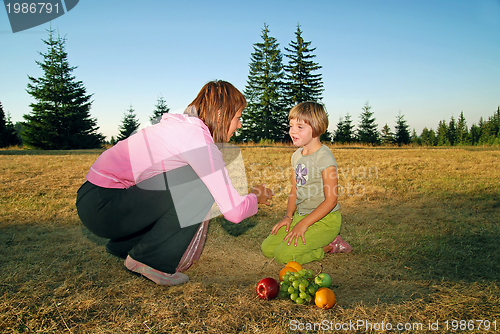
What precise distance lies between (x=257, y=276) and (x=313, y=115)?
150 cm

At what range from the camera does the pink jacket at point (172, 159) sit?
1.93m

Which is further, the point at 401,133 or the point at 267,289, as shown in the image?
the point at 401,133

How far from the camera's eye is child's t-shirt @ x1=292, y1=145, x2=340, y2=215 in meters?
2.86

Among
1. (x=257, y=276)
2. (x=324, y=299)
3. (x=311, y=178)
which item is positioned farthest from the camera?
(x=311, y=178)

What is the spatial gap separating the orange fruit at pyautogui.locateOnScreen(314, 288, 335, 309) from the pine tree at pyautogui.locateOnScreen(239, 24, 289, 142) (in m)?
29.2

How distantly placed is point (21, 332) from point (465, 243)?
150 inches

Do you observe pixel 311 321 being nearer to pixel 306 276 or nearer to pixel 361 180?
pixel 306 276

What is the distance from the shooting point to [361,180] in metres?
6.64

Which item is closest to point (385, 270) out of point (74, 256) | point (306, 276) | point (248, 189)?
point (306, 276)

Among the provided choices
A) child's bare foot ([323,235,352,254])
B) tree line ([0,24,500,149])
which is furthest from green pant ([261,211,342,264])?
tree line ([0,24,500,149])

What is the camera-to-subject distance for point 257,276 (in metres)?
2.54

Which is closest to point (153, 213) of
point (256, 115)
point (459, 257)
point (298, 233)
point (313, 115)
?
point (298, 233)

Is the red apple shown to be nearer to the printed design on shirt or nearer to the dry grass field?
the dry grass field

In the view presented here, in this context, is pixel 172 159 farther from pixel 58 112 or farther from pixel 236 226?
pixel 58 112
